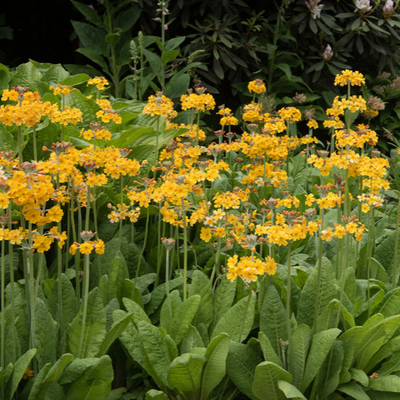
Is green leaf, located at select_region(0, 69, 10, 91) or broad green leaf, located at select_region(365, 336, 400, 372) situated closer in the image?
broad green leaf, located at select_region(365, 336, 400, 372)

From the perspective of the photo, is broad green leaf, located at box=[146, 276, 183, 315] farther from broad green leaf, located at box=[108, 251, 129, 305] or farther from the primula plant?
broad green leaf, located at box=[108, 251, 129, 305]

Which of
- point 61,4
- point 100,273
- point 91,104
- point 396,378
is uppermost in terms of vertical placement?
point 61,4

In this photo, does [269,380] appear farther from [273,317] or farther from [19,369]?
[19,369]

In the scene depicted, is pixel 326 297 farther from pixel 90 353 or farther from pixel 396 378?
pixel 90 353

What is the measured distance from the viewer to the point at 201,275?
2047 mm

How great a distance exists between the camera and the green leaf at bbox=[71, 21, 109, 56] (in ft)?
15.5

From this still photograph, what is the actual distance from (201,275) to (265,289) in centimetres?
30

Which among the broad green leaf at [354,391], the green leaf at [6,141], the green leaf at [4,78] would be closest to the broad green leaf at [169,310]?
the broad green leaf at [354,391]

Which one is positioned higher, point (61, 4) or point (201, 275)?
point (61, 4)

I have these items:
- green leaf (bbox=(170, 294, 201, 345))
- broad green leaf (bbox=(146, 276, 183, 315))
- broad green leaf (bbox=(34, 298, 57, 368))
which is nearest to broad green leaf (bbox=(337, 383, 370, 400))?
green leaf (bbox=(170, 294, 201, 345))

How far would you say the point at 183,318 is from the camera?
186 centimetres

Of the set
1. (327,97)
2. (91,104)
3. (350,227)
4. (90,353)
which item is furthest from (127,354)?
(327,97)

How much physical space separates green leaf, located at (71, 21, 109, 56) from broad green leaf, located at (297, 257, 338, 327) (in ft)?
11.7

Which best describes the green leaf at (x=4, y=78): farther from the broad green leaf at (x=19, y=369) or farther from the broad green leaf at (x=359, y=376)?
the broad green leaf at (x=359, y=376)
